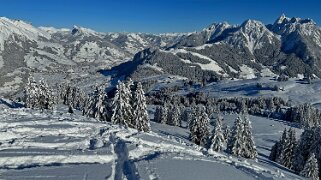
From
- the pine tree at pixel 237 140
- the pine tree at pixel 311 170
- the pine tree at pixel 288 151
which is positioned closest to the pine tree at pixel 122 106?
the pine tree at pixel 237 140

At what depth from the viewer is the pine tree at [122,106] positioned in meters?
71.1

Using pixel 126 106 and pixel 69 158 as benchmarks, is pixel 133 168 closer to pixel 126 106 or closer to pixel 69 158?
pixel 69 158

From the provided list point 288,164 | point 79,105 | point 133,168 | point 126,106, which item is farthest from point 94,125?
point 79,105

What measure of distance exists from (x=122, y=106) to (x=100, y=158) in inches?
1664

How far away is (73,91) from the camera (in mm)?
174500

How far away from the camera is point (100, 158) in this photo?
2920 centimetres

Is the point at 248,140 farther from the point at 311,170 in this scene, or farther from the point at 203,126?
the point at 203,126

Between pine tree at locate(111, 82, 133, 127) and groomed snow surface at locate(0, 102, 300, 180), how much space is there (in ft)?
93.3

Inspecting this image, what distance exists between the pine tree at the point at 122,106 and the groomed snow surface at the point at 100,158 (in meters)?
28.4

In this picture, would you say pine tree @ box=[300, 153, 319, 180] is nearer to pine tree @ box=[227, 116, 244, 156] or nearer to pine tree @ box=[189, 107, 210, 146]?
pine tree @ box=[227, 116, 244, 156]

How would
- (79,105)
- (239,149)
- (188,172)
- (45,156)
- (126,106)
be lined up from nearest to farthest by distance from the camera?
(188,172)
(45,156)
(126,106)
(239,149)
(79,105)

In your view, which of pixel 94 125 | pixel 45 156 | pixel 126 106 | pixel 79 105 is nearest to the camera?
pixel 45 156

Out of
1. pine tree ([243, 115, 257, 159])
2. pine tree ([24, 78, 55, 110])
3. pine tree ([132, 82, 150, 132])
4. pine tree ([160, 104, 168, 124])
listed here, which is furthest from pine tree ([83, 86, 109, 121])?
pine tree ([160, 104, 168, 124])

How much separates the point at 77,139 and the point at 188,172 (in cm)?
1312
